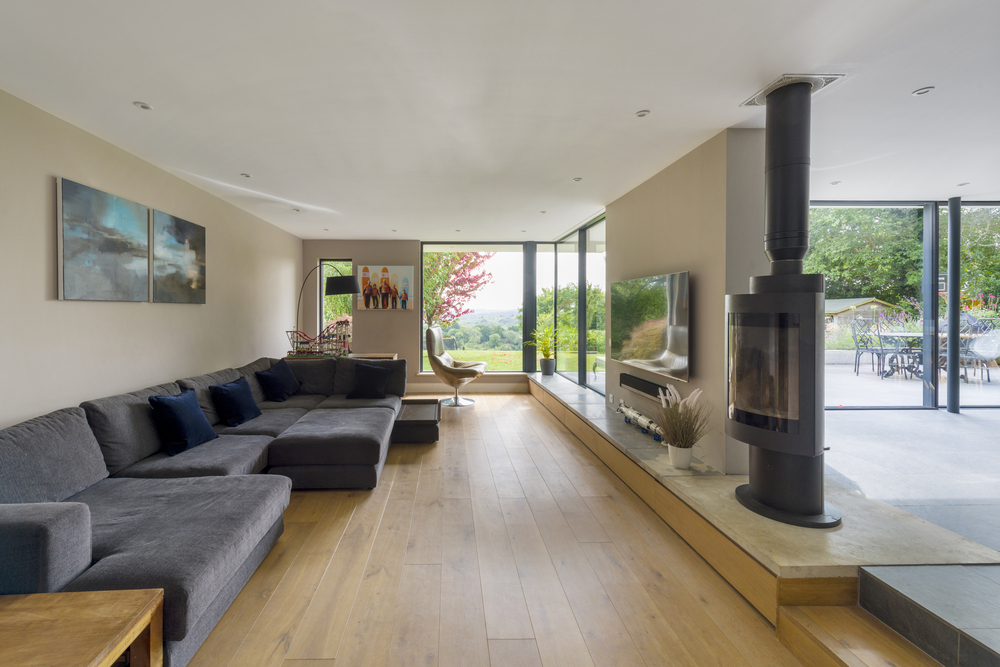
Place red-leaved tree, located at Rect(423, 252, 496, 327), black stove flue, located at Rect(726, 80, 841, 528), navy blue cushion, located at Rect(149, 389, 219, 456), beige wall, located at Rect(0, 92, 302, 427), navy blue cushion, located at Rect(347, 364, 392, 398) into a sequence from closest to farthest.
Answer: black stove flue, located at Rect(726, 80, 841, 528)
beige wall, located at Rect(0, 92, 302, 427)
navy blue cushion, located at Rect(149, 389, 219, 456)
navy blue cushion, located at Rect(347, 364, 392, 398)
red-leaved tree, located at Rect(423, 252, 496, 327)

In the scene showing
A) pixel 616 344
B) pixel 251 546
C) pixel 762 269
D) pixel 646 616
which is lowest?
pixel 646 616

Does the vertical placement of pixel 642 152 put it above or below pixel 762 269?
above

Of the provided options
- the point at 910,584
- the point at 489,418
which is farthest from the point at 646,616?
the point at 489,418

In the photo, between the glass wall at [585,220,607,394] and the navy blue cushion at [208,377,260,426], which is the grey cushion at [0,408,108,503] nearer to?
the navy blue cushion at [208,377,260,426]

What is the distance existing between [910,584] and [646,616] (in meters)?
1.03

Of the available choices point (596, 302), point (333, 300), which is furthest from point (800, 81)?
point (333, 300)

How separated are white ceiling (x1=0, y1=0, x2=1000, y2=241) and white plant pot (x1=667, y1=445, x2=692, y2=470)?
83.4 inches

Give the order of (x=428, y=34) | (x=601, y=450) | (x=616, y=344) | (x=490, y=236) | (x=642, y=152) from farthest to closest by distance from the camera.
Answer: (x=490, y=236), (x=616, y=344), (x=601, y=450), (x=642, y=152), (x=428, y=34)

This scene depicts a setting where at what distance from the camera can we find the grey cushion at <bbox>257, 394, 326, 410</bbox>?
15.3 feet

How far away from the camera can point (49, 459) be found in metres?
2.33

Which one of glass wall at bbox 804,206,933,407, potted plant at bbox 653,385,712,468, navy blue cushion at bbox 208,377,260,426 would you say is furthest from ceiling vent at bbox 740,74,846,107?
navy blue cushion at bbox 208,377,260,426

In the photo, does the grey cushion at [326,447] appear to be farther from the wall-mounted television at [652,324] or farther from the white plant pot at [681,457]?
the wall-mounted television at [652,324]

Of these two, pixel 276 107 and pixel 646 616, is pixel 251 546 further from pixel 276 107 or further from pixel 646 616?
pixel 276 107

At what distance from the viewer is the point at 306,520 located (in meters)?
2.99
